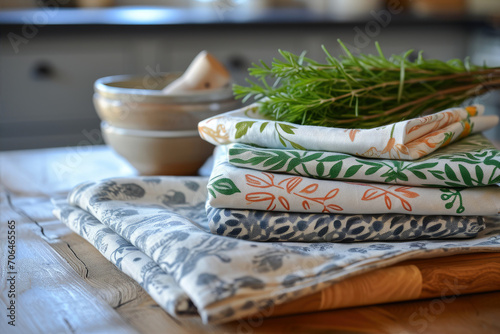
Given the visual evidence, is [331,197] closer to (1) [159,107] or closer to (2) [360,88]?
(2) [360,88]

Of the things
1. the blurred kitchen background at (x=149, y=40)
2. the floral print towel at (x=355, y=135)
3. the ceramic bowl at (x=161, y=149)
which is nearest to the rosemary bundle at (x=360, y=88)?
the floral print towel at (x=355, y=135)

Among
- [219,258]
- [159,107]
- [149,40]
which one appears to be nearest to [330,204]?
[219,258]

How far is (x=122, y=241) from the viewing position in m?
0.60

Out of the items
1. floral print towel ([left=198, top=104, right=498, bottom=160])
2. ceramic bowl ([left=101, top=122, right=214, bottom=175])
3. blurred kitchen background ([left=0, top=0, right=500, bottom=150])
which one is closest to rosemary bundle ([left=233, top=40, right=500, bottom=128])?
floral print towel ([left=198, top=104, right=498, bottom=160])

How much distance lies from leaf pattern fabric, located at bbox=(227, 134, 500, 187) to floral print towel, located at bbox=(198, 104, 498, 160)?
0.01m

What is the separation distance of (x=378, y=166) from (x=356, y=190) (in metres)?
0.03

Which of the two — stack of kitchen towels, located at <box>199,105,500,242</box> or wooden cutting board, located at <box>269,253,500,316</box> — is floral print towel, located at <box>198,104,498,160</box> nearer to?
stack of kitchen towels, located at <box>199,105,500,242</box>

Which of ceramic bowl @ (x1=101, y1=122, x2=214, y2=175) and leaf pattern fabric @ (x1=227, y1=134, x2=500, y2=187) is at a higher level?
leaf pattern fabric @ (x1=227, y1=134, x2=500, y2=187)

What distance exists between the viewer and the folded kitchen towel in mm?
564

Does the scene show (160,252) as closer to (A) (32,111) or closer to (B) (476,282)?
(B) (476,282)

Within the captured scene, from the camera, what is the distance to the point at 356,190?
0.56 m

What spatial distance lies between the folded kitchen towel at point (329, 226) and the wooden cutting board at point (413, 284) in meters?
0.03

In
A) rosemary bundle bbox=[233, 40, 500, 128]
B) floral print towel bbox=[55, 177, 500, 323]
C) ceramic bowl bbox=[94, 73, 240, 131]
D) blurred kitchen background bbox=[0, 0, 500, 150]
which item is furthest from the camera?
blurred kitchen background bbox=[0, 0, 500, 150]

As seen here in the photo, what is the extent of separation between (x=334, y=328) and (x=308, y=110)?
287 mm
